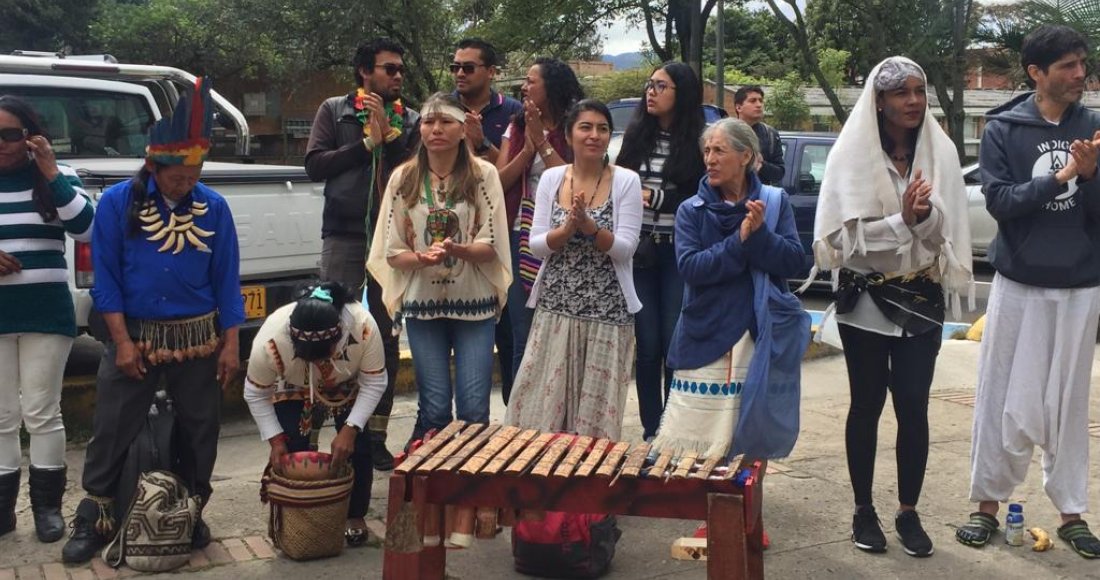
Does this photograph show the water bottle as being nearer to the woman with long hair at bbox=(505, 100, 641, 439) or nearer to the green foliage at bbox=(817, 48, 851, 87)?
the woman with long hair at bbox=(505, 100, 641, 439)

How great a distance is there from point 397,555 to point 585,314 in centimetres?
158

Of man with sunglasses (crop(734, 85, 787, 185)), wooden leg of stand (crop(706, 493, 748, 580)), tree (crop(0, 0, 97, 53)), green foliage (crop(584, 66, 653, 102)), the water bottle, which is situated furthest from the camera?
green foliage (crop(584, 66, 653, 102))

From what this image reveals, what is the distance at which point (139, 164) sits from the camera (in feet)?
23.9

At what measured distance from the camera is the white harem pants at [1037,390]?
475 centimetres

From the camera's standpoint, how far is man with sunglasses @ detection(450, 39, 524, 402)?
18.8 ft

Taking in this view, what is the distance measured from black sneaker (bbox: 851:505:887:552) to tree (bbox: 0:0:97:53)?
32071mm

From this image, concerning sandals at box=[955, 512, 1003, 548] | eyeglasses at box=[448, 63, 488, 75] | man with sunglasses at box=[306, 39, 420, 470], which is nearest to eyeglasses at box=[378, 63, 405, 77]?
man with sunglasses at box=[306, 39, 420, 470]

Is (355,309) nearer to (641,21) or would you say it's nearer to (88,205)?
(88,205)

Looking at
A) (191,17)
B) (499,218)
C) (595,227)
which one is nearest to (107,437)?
(499,218)

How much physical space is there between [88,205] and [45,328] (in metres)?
0.53

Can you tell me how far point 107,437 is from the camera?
15.5 feet

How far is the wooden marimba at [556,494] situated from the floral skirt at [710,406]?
2.76 ft

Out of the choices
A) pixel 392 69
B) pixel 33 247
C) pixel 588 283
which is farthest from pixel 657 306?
pixel 33 247

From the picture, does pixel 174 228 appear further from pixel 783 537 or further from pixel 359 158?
pixel 783 537
